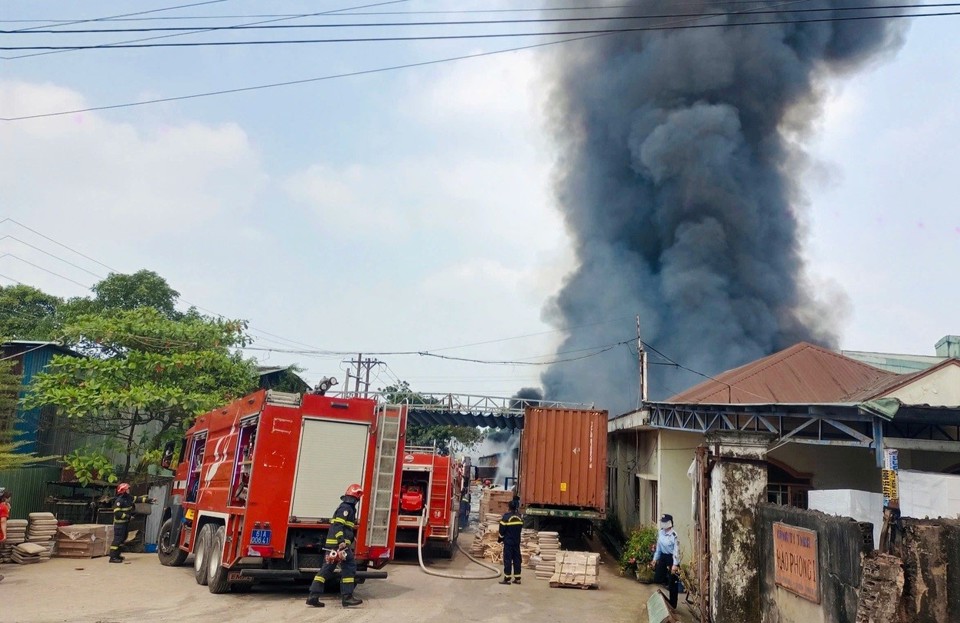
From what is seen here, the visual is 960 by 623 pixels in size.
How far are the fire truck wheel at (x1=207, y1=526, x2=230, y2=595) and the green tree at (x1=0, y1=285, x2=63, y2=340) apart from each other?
29.8 meters

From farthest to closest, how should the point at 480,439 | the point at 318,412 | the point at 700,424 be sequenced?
the point at 480,439 < the point at 700,424 < the point at 318,412

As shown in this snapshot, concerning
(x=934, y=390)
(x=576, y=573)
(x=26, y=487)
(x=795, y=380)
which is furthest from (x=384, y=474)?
(x=795, y=380)

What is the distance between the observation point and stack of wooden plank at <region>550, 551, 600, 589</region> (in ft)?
39.6

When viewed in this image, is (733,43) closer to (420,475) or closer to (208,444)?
(420,475)

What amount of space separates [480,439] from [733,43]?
35.9m

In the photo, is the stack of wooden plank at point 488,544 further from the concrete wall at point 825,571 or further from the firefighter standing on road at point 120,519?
the concrete wall at point 825,571

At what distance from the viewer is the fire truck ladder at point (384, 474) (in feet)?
32.1

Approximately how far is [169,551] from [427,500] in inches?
193

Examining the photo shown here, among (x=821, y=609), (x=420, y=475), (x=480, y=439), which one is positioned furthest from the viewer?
(x=480, y=439)

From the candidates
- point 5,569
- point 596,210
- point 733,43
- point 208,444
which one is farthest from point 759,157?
point 5,569

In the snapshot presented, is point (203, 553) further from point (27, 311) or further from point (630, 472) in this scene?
point (27, 311)

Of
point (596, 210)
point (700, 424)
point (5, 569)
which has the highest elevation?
point (596, 210)

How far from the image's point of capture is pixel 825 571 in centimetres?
595

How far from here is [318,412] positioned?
32.1 feet
